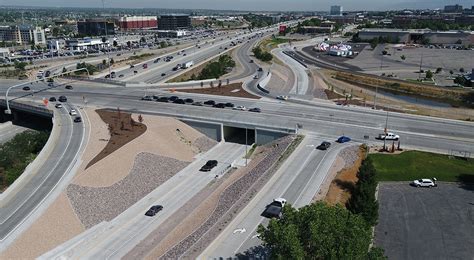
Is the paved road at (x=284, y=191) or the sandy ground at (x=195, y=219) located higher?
the paved road at (x=284, y=191)

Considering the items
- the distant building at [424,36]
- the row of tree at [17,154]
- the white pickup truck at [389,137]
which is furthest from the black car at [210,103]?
the distant building at [424,36]

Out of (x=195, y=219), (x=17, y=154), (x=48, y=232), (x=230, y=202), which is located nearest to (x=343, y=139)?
(x=230, y=202)

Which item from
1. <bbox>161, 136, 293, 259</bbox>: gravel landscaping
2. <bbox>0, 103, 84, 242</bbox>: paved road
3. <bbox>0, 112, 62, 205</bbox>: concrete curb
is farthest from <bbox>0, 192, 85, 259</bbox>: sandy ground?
<bbox>161, 136, 293, 259</bbox>: gravel landscaping

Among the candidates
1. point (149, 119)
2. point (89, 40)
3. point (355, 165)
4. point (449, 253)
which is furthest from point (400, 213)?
point (89, 40)

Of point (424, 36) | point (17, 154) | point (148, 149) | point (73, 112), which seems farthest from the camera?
point (424, 36)

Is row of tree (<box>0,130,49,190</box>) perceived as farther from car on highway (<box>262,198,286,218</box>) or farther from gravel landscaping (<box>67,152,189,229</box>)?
car on highway (<box>262,198,286,218</box>)

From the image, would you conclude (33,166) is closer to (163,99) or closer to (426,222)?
(163,99)

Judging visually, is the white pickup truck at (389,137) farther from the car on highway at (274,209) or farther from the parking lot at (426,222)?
the car on highway at (274,209)
